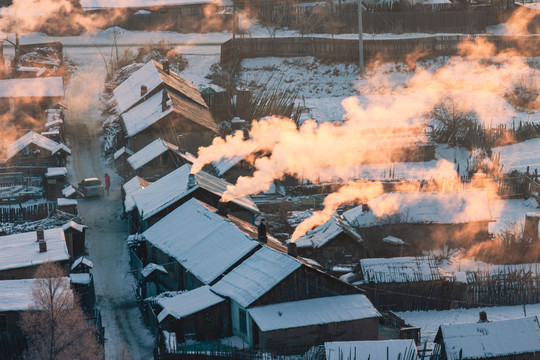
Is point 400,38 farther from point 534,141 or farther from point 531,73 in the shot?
point 534,141

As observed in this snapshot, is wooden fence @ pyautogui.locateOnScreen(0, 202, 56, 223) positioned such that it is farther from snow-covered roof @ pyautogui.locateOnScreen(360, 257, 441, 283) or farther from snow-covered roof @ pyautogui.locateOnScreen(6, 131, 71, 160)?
snow-covered roof @ pyautogui.locateOnScreen(360, 257, 441, 283)

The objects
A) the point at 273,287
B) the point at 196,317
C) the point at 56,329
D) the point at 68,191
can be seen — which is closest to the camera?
the point at 56,329

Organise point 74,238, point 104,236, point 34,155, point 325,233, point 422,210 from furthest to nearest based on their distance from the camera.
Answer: point 34,155, point 104,236, point 422,210, point 74,238, point 325,233

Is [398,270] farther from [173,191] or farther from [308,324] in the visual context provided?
[173,191]

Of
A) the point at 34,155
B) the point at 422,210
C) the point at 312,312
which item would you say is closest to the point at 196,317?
the point at 312,312

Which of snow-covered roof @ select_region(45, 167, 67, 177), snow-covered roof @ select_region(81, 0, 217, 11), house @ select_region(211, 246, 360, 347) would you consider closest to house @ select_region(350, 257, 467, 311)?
house @ select_region(211, 246, 360, 347)

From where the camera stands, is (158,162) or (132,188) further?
(158,162)

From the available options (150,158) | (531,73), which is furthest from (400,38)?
(150,158)
